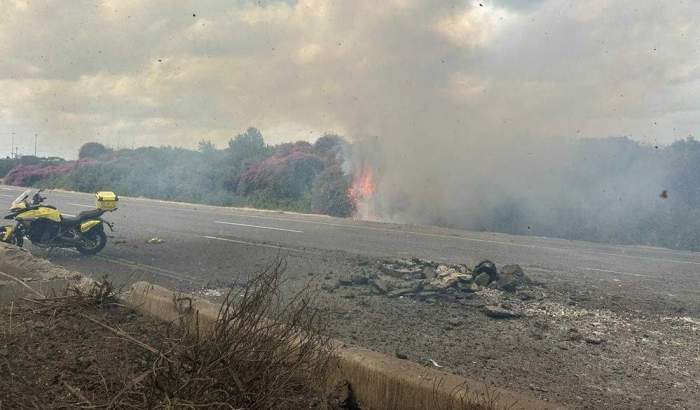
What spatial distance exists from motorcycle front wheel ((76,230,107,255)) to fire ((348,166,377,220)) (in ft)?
44.2

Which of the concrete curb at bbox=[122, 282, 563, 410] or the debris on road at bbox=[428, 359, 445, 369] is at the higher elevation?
the concrete curb at bbox=[122, 282, 563, 410]

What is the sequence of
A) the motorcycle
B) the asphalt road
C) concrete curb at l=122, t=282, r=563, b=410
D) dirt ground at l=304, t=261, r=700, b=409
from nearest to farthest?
concrete curb at l=122, t=282, r=563, b=410 < dirt ground at l=304, t=261, r=700, b=409 < the asphalt road < the motorcycle

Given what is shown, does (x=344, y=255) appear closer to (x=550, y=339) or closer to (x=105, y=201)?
(x=105, y=201)

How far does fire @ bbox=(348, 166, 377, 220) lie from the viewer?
76.8ft

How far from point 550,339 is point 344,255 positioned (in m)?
5.67

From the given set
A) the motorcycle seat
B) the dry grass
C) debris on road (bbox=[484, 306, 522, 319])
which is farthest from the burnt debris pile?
the motorcycle seat

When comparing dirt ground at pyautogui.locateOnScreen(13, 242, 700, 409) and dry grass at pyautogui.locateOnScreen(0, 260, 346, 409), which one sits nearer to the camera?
dry grass at pyautogui.locateOnScreen(0, 260, 346, 409)

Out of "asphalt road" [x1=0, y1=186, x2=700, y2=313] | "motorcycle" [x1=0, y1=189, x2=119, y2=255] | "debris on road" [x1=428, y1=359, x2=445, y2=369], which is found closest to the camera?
"debris on road" [x1=428, y1=359, x2=445, y2=369]

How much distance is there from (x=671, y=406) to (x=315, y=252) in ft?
25.9

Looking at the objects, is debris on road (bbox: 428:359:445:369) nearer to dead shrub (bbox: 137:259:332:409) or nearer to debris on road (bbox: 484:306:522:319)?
debris on road (bbox: 484:306:522:319)

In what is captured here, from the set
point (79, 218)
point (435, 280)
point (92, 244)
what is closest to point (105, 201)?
point (79, 218)

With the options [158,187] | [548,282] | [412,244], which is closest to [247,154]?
[158,187]

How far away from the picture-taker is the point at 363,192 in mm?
23875

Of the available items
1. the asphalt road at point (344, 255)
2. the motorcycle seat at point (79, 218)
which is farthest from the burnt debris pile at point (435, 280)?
the motorcycle seat at point (79, 218)
